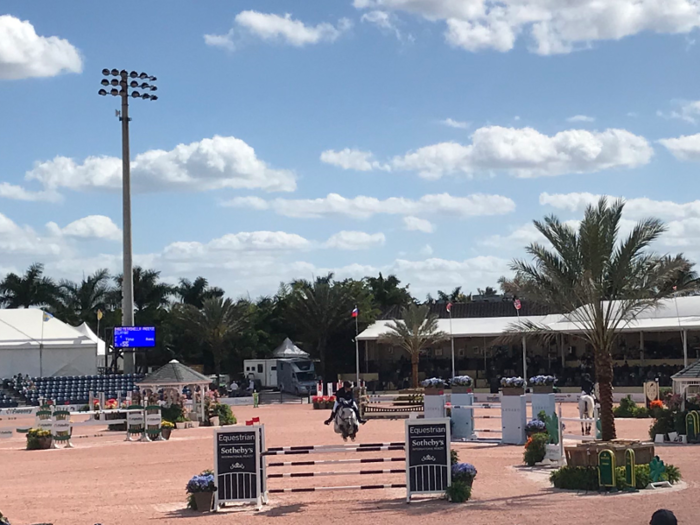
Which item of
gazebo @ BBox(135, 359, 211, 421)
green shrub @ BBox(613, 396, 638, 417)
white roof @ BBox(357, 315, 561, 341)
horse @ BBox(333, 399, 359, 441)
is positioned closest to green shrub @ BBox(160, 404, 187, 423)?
gazebo @ BBox(135, 359, 211, 421)

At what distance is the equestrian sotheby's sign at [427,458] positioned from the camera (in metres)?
15.4

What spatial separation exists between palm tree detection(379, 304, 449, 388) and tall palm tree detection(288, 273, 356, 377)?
7646 mm

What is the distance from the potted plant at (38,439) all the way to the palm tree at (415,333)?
1267 inches

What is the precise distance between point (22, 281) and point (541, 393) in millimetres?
57119

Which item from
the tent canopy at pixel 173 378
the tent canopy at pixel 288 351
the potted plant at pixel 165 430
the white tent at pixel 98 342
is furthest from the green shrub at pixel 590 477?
the tent canopy at pixel 288 351

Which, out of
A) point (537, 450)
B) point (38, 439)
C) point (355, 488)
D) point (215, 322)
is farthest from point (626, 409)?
point (215, 322)

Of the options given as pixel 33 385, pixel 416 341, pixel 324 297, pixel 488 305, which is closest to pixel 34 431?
pixel 33 385

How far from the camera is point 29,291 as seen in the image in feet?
Result: 242

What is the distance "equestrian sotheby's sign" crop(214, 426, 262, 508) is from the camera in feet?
50.9

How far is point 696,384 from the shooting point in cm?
2709

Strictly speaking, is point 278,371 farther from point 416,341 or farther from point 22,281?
point 22,281

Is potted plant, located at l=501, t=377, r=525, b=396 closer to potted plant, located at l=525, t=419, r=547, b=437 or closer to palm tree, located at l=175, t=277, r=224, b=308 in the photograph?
potted plant, located at l=525, t=419, r=547, b=437

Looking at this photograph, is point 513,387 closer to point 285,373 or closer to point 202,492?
point 202,492

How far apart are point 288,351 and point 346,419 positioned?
4889 centimetres
